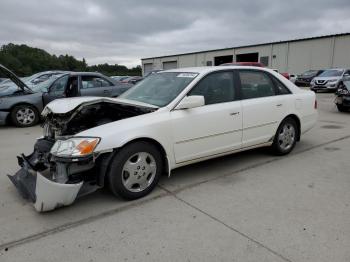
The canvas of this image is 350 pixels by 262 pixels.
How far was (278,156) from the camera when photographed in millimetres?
5480

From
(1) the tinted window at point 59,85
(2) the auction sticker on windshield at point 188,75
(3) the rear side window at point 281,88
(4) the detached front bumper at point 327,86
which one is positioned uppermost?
(2) the auction sticker on windshield at point 188,75

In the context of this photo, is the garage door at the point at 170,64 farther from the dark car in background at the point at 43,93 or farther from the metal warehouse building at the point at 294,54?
the dark car in background at the point at 43,93

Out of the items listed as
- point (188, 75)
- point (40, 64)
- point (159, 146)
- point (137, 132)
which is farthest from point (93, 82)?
point (40, 64)

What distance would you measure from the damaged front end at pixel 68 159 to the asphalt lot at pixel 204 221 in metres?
0.25

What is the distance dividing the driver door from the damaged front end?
0.50 m

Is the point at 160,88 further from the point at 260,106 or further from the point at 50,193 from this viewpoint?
the point at 50,193

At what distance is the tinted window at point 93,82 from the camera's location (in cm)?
961

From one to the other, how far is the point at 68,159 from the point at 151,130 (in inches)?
38.7

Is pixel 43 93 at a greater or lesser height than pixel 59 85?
lesser

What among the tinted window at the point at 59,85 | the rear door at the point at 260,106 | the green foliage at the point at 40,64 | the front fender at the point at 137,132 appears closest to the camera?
the front fender at the point at 137,132

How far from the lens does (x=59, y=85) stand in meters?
9.93

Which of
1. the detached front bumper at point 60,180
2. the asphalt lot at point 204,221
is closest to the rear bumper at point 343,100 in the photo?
the asphalt lot at point 204,221

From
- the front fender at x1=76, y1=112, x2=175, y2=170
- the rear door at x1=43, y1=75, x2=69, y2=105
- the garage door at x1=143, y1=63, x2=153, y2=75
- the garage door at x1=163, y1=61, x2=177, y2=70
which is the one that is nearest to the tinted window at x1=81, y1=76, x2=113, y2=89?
the rear door at x1=43, y1=75, x2=69, y2=105

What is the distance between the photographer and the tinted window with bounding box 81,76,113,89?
9.61m
